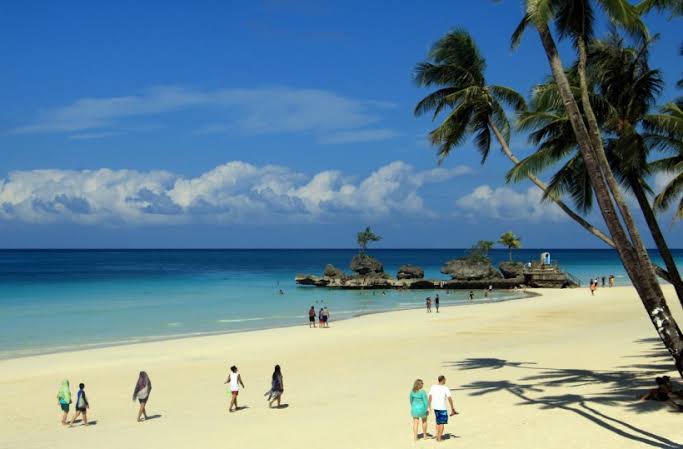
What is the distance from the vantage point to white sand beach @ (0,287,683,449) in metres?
13.5

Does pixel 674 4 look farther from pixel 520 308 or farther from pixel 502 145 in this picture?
pixel 520 308

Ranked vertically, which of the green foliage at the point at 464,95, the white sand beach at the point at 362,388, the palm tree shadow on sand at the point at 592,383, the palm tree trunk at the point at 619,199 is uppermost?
the green foliage at the point at 464,95

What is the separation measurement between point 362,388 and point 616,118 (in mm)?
10356

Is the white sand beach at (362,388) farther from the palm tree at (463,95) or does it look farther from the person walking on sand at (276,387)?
the palm tree at (463,95)

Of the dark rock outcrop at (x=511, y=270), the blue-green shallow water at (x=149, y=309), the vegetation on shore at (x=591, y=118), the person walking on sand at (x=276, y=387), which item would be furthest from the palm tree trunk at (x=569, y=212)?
the dark rock outcrop at (x=511, y=270)

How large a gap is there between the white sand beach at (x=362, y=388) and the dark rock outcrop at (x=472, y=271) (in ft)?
146

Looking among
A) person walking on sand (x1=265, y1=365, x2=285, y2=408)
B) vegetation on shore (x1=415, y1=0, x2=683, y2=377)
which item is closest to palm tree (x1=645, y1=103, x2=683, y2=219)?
vegetation on shore (x1=415, y1=0, x2=683, y2=377)

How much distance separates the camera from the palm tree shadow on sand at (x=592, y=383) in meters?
13.0

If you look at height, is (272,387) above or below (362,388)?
above

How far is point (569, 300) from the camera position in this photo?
5519cm

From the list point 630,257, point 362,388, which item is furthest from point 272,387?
point 630,257

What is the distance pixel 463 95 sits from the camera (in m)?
19.0

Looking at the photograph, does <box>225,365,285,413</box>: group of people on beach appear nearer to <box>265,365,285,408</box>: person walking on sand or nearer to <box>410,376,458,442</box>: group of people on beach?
<box>265,365,285,408</box>: person walking on sand

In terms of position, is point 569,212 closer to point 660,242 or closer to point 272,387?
point 660,242
